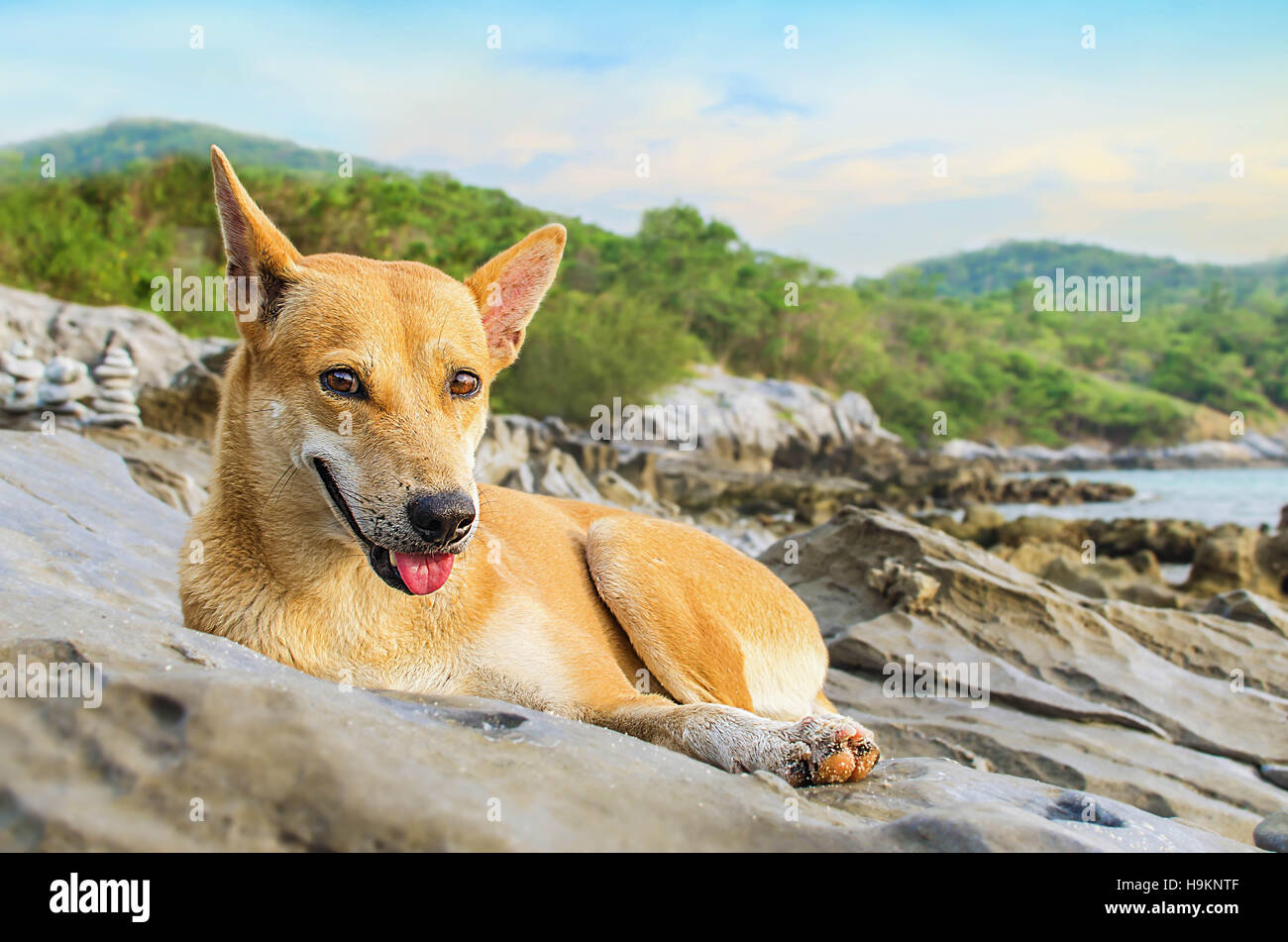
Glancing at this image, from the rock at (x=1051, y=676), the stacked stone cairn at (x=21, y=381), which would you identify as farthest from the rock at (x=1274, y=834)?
the stacked stone cairn at (x=21, y=381)

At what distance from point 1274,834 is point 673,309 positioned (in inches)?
2951

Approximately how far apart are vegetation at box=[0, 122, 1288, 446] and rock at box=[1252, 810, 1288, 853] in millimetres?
10635

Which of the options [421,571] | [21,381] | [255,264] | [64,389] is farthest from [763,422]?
[421,571]

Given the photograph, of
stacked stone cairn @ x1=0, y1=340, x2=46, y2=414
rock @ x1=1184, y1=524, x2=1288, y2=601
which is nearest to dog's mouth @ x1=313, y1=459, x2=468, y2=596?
stacked stone cairn @ x1=0, y1=340, x2=46, y2=414

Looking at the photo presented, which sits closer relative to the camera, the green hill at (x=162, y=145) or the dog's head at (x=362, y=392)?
the dog's head at (x=362, y=392)

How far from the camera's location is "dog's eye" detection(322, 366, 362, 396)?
4.18 metres

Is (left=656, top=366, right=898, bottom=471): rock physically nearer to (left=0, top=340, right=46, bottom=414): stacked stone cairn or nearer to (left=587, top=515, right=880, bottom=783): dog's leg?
(left=0, top=340, right=46, bottom=414): stacked stone cairn

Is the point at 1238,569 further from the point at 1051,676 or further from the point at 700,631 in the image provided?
the point at 700,631

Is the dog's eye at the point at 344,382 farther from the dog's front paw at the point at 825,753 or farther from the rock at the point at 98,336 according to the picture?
the rock at the point at 98,336

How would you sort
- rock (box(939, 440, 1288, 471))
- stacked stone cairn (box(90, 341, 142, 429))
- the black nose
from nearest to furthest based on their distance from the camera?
the black nose, stacked stone cairn (box(90, 341, 142, 429)), rock (box(939, 440, 1288, 471))

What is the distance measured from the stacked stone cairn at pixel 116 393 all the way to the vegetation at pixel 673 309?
12.1 m

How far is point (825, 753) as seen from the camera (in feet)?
13.1

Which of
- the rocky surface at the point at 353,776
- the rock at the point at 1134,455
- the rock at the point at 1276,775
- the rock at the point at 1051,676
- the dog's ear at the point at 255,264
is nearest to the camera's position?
the rocky surface at the point at 353,776

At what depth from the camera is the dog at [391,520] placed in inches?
157
